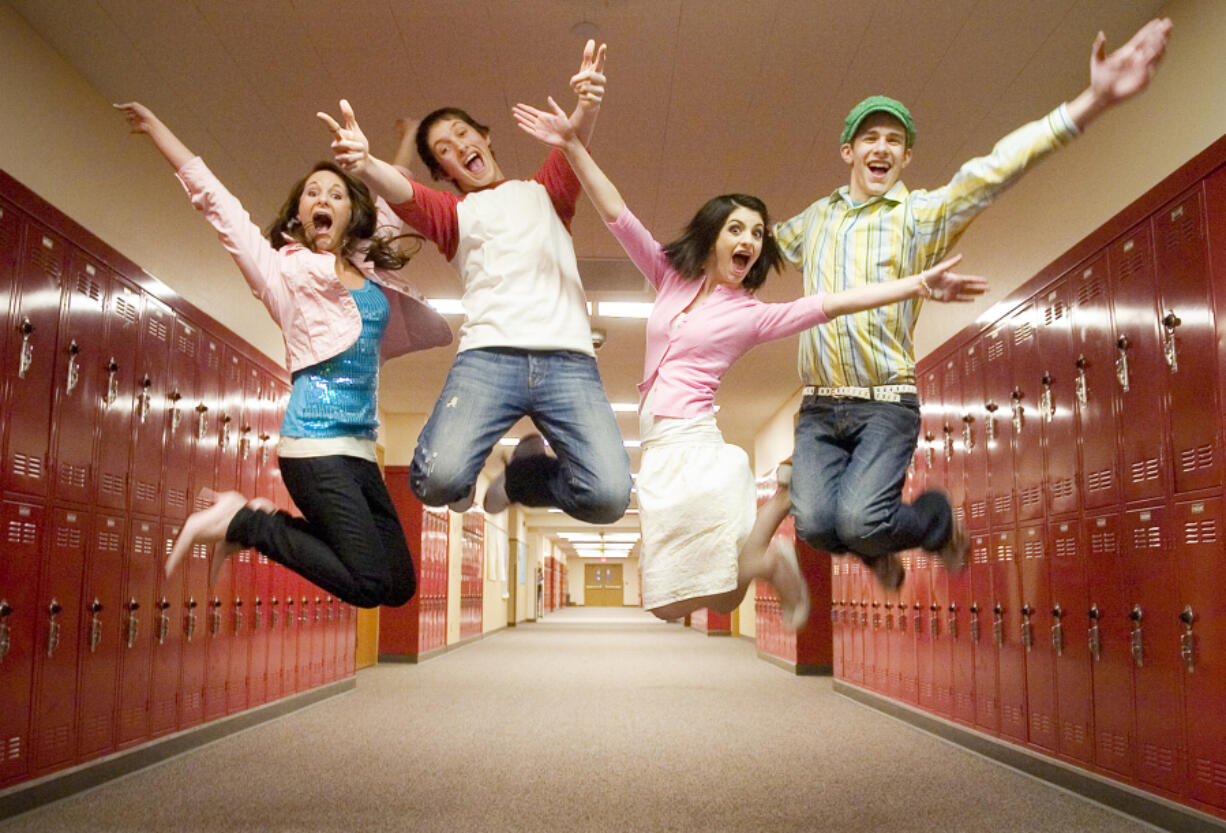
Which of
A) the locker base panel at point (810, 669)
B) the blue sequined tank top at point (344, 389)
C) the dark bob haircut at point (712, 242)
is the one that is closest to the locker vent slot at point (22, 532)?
the blue sequined tank top at point (344, 389)

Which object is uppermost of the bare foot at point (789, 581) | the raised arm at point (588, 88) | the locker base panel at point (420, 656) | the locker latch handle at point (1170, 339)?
the raised arm at point (588, 88)

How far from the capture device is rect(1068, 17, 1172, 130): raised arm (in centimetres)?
206

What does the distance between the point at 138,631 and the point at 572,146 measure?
372cm

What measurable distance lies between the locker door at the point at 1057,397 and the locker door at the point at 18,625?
444 centimetres

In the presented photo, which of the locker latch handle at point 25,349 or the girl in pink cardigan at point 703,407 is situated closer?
the girl in pink cardigan at point 703,407

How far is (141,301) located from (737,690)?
576 cm

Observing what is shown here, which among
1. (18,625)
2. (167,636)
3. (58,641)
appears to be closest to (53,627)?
(58,641)

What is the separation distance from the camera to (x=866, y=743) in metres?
5.71

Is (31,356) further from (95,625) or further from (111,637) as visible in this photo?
(111,637)

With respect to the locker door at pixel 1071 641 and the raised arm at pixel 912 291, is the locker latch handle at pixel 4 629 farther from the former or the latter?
the locker door at pixel 1071 641

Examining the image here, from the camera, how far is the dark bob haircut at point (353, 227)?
8.13ft

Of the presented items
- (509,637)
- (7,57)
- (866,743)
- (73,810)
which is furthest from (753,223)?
(509,637)

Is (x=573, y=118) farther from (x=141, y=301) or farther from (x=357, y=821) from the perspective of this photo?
(x=141, y=301)

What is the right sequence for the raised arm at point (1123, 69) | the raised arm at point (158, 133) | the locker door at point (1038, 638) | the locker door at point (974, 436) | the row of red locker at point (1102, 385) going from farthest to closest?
the locker door at point (974, 436), the locker door at point (1038, 638), the row of red locker at point (1102, 385), the raised arm at point (158, 133), the raised arm at point (1123, 69)
